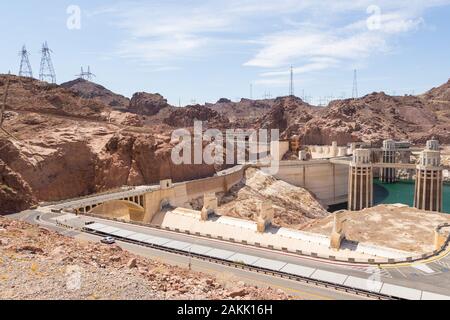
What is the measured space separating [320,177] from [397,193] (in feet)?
88.9

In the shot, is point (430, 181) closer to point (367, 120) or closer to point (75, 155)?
point (75, 155)

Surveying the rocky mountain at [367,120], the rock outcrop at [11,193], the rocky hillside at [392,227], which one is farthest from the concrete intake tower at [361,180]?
the rock outcrop at [11,193]

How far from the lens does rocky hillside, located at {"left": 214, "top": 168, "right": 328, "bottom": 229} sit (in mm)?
65250

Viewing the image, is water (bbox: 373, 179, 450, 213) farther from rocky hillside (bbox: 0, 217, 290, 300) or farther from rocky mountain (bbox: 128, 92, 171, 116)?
rocky mountain (bbox: 128, 92, 171, 116)

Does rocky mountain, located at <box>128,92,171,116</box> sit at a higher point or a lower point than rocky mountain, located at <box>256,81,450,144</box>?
higher

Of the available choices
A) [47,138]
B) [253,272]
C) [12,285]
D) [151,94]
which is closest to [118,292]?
[12,285]

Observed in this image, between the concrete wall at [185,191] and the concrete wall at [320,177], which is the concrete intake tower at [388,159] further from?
the concrete wall at [185,191]

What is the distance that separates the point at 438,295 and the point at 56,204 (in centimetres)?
4522

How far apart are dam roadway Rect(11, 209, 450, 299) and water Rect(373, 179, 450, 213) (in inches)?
2618

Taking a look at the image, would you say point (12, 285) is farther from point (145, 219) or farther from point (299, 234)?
point (145, 219)

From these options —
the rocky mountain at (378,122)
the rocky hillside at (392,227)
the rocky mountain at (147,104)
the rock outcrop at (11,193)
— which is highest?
the rocky mountain at (147,104)

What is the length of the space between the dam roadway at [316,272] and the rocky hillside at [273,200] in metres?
27.8

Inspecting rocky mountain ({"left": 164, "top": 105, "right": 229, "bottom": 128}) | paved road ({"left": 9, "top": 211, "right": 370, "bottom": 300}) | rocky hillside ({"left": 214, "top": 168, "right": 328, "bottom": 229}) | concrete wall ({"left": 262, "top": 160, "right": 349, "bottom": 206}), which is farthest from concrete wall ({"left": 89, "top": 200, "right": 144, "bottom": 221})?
rocky mountain ({"left": 164, "top": 105, "right": 229, "bottom": 128})

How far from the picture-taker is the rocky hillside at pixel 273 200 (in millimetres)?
65250
